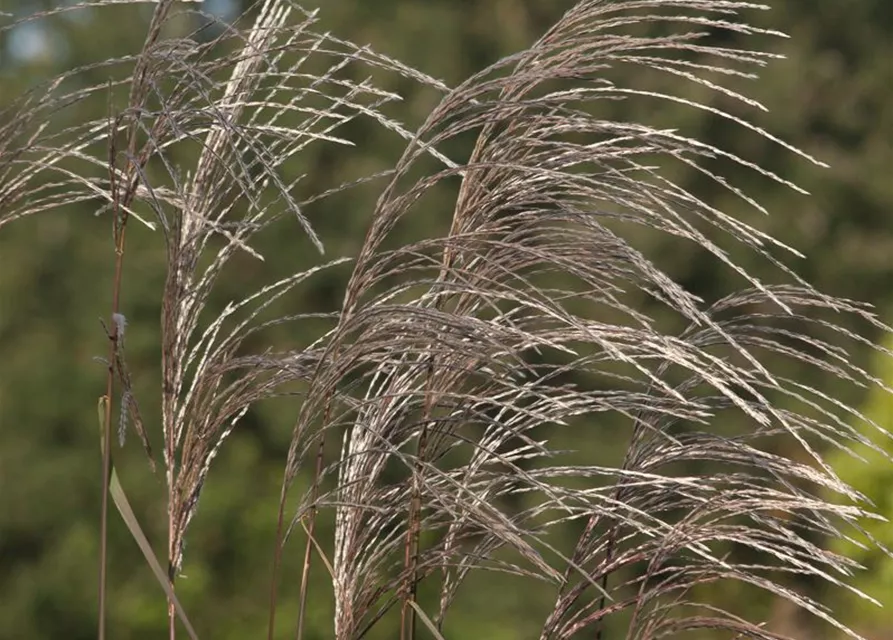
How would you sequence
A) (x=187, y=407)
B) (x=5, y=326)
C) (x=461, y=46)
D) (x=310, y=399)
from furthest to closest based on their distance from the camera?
1. (x=461, y=46)
2. (x=5, y=326)
3. (x=187, y=407)
4. (x=310, y=399)

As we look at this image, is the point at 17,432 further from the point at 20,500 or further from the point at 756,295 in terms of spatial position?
the point at 756,295

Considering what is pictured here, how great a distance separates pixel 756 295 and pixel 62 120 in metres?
3.82

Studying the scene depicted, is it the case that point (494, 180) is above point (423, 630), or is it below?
above

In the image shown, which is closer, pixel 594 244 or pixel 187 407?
pixel 594 244

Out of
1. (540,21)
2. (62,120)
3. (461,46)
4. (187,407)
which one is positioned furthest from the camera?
(540,21)

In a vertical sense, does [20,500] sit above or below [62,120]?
below

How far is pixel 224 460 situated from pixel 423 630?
3.19 feet

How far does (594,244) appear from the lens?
51.6 inches

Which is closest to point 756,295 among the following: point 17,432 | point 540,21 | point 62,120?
point 62,120

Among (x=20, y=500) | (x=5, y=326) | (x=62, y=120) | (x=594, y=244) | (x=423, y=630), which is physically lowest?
(x=423, y=630)

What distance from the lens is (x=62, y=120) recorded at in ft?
16.0

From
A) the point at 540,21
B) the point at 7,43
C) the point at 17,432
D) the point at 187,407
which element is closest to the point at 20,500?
the point at 17,432

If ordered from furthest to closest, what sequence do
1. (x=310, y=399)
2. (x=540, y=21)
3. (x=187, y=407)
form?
(x=540, y=21)
(x=187, y=407)
(x=310, y=399)

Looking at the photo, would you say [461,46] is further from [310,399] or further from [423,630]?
[310,399]
